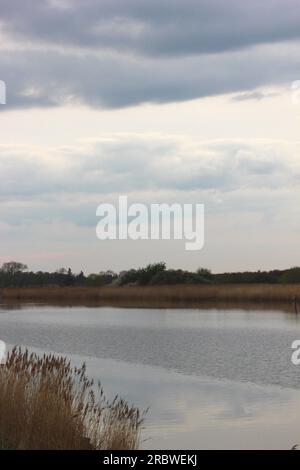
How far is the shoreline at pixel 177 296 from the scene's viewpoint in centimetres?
3966

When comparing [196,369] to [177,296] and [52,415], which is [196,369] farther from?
[177,296]

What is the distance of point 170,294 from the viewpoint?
152 ft

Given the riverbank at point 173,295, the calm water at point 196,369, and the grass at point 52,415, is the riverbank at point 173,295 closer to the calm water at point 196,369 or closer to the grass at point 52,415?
the calm water at point 196,369

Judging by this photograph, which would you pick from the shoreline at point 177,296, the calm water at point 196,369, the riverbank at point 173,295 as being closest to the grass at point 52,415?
the calm water at point 196,369

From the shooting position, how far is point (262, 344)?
22078mm

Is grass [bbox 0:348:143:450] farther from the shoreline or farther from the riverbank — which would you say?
the riverbank

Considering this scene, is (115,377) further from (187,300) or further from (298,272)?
(298,272)

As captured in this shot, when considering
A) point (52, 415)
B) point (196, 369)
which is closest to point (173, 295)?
point (196, 369)

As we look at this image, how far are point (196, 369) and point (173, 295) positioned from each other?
29384 mm

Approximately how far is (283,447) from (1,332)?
17764mm

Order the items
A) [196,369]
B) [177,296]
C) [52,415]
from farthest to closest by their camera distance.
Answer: [177,296], [196,369], [52,415]

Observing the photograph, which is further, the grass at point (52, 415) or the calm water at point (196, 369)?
the calm water at point (196, 369)

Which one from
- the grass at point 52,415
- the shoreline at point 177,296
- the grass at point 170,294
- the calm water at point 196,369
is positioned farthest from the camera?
the grass at point 170,294

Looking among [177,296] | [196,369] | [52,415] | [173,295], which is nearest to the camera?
[52,415]
